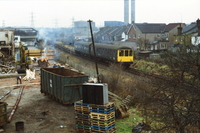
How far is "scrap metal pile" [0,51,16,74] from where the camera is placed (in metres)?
27.3

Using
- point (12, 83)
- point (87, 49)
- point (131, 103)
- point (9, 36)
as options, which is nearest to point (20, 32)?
point (9, 36)

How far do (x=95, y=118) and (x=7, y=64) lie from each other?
22.7m

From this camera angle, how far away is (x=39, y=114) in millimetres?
13562

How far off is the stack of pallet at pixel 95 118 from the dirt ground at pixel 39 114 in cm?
73

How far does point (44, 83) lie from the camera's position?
1714cm

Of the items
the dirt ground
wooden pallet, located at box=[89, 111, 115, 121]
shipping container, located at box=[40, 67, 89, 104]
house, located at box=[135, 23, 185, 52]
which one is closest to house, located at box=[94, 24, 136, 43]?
house, located at box=[135, 23, 185, 52]

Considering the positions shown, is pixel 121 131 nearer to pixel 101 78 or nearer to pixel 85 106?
pixel 85 106

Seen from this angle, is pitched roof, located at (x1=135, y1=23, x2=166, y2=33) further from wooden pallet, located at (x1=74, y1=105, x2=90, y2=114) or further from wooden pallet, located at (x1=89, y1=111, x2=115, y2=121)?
wooden pallet, located at (x1=89, y1=111, x2=115, y2=121)

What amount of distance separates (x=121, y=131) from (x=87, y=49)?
2830 cm

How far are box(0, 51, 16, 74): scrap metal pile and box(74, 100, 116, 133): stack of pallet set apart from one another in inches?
722

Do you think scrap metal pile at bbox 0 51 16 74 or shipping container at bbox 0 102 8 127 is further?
scrap metal pile at bbox 0 51 16 74

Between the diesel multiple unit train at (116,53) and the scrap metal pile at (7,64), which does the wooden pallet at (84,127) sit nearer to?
the diesel multiple unit train at (116,53)

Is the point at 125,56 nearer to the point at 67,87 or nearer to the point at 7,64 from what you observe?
the point at 7,64

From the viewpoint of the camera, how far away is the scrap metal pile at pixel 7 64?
27.3m
